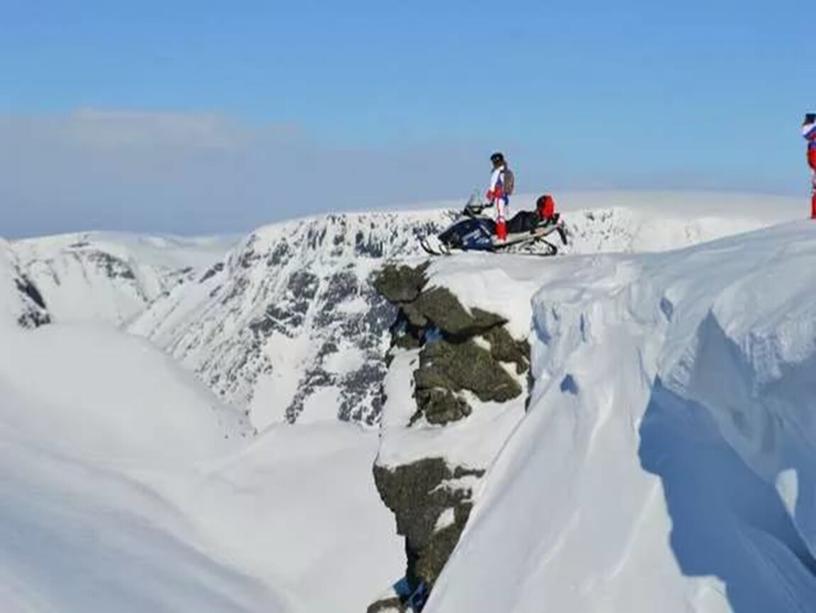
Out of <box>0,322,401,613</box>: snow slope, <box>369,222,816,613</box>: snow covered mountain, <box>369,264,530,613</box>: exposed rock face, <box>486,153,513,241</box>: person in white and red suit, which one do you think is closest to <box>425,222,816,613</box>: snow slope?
<box>369,222,816,613</box>: snow covered mountain

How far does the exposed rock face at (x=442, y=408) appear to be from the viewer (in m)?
21.0

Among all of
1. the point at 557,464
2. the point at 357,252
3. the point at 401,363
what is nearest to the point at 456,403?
the point at 401,363

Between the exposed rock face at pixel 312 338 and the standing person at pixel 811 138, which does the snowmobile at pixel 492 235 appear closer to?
the standing person at pixel 811 138

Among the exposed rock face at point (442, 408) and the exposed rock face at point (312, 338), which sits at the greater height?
the exposed rock face at point (442, 408)

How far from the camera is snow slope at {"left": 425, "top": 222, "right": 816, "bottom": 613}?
34.0ft

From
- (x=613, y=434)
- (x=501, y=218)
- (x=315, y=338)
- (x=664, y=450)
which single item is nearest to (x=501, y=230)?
(x=501, y=218)

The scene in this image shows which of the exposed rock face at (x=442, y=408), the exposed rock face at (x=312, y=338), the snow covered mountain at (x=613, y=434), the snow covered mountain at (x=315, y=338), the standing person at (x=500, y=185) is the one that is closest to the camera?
the snow covered mountain at (x=613, y=434)

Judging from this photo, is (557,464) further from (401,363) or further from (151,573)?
(151,573)

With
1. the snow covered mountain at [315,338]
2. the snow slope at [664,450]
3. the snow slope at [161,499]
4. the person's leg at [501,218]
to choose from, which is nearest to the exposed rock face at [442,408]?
the snow slope at [664,450]

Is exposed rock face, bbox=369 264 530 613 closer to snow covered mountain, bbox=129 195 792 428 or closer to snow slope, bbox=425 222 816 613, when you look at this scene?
snow slope, bbox=425 222 816 613

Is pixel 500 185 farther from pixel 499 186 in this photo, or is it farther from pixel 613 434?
pixel 613 434

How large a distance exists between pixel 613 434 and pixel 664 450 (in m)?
1.74

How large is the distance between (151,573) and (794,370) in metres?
27.9

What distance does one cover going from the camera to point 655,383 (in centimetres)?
1448
